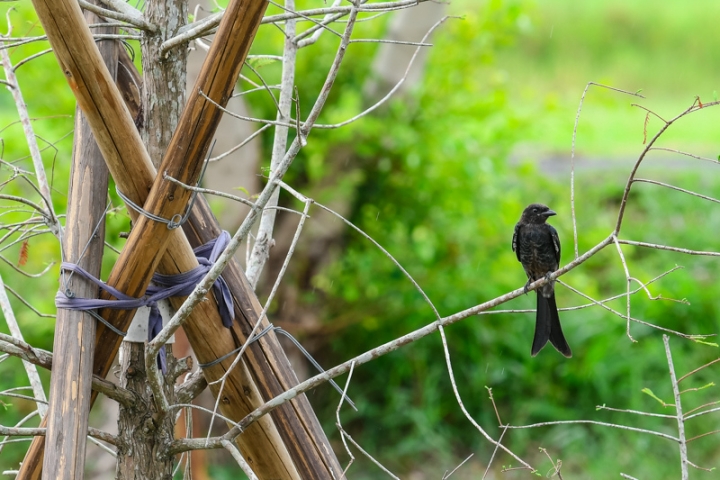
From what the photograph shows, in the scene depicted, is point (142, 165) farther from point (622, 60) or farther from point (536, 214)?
point (622, 60)

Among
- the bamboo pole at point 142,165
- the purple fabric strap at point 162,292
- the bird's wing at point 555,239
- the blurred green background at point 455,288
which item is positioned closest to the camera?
the bamboo pole at point 142,165

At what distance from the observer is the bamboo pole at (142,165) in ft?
3.80

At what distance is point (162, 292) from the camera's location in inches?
52.8

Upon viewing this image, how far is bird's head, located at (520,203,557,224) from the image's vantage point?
8.51ft

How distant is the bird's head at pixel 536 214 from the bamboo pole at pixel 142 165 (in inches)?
59.1

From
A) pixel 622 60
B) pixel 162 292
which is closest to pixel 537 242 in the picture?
pixel 162 292

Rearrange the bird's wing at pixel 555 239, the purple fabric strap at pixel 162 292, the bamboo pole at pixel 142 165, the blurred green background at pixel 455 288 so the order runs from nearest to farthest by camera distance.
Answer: the bamboo pole at pixel 142 165
the purple fabric strap at pixel 162 292
the bird's wing at pixel 555 239
the blurred green background at pixel 455 288

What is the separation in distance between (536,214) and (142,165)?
1721mm

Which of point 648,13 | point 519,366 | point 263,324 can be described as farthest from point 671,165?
point 263,324

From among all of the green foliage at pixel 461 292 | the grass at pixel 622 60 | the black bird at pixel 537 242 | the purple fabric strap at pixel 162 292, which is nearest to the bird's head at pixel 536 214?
the black bird at pixel 537 242

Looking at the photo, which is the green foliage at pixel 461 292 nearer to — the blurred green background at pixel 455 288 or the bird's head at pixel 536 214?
the blurred green background at pixel 455 288

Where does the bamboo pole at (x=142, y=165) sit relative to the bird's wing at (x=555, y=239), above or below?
below

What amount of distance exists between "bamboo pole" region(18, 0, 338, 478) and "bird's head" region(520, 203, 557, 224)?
1500 millimetres

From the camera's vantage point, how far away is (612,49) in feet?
37.9
